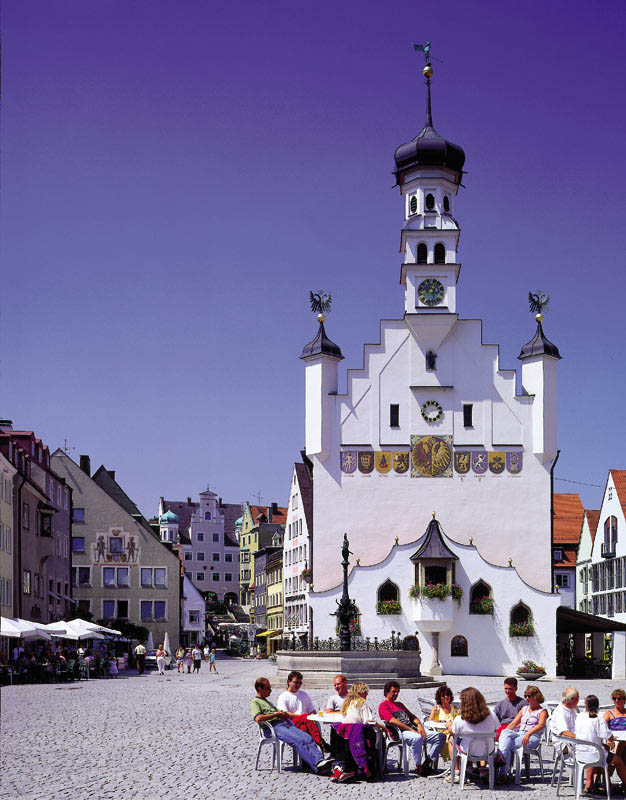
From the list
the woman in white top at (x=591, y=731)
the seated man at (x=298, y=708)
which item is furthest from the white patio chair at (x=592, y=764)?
the seated man at (x=298, y=708)

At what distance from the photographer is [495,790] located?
43.2 ft

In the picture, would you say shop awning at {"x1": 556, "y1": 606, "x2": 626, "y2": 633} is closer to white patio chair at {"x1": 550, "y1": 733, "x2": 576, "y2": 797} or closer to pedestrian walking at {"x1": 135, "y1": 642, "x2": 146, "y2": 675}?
pedestrian walking at {"x1": 135, "y1": 642, "x2": 146, "y2": 675}

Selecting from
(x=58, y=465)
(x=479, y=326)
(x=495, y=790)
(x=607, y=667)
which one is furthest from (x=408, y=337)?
(x=495, y=790)

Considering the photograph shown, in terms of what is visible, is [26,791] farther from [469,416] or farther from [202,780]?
[469,416]

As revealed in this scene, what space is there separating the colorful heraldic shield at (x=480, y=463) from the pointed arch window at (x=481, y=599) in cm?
559

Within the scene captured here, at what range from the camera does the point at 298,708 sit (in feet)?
48.7

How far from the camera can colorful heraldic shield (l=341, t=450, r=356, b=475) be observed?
52688 mm

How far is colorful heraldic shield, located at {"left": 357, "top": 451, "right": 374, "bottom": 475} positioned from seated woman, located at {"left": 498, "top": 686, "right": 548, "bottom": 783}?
38.3 meters

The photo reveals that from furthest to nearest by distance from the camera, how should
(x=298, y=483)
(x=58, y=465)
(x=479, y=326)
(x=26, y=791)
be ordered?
(x=298, y=483) → (x=58, y=465) → (x=479, y=326) → (x=26, y=791)

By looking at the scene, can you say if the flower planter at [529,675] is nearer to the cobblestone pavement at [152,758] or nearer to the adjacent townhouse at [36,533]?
the cobblestone pavement at [152,758]

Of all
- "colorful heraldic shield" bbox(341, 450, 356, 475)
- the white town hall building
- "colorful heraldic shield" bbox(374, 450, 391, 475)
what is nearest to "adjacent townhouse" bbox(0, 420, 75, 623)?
the white town hall building

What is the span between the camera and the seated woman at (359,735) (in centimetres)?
1386

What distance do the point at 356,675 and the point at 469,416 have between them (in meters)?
22.5

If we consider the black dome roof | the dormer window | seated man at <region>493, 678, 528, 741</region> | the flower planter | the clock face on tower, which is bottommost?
the flower planter
